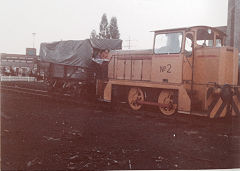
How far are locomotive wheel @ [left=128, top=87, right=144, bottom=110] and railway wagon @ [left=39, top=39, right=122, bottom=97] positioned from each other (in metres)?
1.81

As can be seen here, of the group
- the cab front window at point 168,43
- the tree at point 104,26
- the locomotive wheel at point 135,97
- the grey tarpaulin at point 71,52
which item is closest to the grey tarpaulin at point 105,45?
the grey tarpaulin at point 71,52

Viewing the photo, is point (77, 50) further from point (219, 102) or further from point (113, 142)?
point (113, 142)

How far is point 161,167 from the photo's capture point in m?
3.82

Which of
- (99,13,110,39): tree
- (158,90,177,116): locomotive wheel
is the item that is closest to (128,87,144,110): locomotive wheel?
(158,90,177,116): locomotive wheel

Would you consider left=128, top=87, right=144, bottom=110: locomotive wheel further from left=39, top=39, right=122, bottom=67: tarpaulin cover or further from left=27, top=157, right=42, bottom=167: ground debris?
left=27, top=157, right=42, bottom=167: ground debris

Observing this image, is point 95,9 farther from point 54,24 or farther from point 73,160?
point 73,160

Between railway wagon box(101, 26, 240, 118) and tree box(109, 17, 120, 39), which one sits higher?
Answer: tree box(109, 17, 120, 39)

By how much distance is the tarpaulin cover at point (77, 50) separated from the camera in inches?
386

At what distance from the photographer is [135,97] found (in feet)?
25.1

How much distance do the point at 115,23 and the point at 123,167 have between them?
2.64m

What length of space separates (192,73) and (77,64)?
5.08 meters

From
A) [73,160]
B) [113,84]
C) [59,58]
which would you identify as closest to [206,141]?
[73,160]

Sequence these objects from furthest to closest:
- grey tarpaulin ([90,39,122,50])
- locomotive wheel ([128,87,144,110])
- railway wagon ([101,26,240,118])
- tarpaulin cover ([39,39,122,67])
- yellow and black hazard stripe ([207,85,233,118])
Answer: tarpaulin cover ([39,39,122,67]), grey tarpaulin ([90,39,122,50]), locomotive wheel ([128,87,144,110]), railway wagon ([101,26,240,118]), yellow and black hazard stripe ([207,85,233,118])

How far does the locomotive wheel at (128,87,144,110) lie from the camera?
24.6 ft
